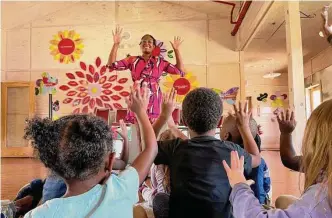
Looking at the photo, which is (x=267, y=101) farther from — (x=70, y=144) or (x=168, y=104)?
(x=70, y=144)

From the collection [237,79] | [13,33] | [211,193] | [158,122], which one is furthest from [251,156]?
[13,33]

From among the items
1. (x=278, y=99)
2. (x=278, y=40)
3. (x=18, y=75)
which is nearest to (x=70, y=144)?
(x=278, y=40)

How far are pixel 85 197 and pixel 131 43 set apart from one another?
20.7ft

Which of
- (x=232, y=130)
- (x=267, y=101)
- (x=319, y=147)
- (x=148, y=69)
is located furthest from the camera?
(x=267, y=101)

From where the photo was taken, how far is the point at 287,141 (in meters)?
1.25

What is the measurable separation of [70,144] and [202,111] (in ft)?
1.52

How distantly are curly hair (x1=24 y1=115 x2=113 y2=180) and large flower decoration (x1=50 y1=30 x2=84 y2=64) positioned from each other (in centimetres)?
636

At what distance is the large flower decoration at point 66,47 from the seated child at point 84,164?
6.35 m

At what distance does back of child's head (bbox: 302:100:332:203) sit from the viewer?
2.41 feet

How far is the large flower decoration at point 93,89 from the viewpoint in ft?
22.0

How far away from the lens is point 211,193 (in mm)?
1038

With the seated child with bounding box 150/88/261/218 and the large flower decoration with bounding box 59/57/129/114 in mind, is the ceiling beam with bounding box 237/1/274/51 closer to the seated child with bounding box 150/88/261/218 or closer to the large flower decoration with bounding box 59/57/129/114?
the large flower decoration with bounding box 59/57/129/114

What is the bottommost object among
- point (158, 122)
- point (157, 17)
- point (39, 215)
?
point (39, 215)

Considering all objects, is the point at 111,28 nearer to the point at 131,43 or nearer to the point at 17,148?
the point at 131,43
